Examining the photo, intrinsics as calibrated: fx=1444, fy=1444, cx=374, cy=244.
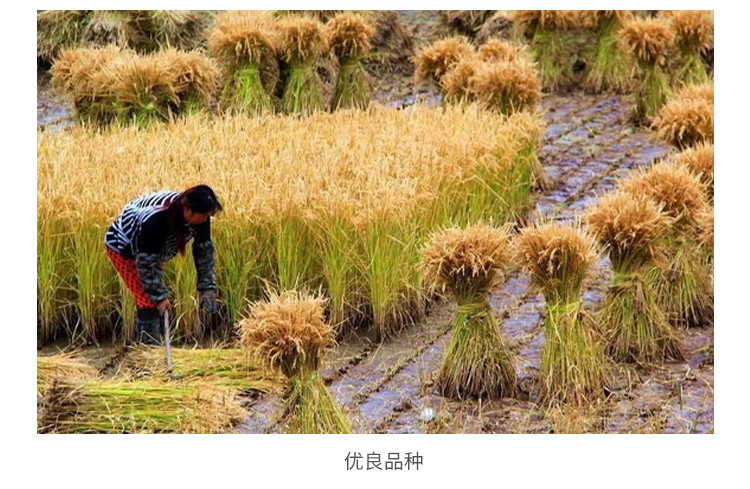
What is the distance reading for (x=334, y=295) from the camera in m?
7.06

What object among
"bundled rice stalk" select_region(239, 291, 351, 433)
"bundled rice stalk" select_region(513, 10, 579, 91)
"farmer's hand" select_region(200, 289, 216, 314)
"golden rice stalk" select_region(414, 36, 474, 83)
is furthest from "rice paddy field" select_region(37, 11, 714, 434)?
"bundled rice stalk" select_region(513, 10, 579, 91)

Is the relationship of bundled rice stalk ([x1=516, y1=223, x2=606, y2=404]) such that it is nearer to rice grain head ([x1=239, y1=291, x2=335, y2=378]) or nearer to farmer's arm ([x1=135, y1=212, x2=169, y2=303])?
rice grain head ([x1=239, y1=291, x2=335, y2=378])

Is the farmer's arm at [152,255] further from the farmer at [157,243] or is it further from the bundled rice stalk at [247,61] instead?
the bundled rice stalk at [247,61]

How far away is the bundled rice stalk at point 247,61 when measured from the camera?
400 inches

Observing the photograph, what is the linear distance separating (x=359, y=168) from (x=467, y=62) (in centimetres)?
260

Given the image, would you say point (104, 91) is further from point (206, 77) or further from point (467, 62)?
point (467, 62)

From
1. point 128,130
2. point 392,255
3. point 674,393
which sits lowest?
point 674,393

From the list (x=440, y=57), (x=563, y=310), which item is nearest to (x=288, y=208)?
(x=563, y=310)

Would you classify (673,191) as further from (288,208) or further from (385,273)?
(288,208)

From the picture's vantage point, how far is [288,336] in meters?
5.39

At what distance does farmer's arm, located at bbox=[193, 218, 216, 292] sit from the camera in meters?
6.47

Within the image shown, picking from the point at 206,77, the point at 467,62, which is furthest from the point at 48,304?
the point at 467,62

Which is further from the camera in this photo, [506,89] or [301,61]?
[301,61]

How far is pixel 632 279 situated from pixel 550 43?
534 cm
